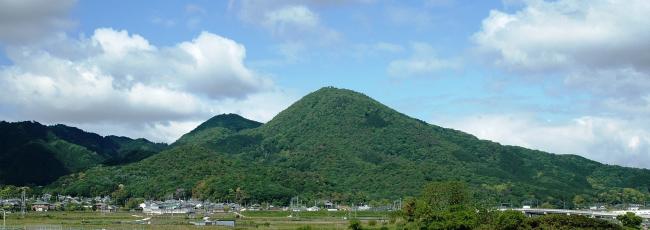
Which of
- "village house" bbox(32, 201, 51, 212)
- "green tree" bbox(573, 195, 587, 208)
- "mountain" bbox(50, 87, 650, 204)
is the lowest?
"green tree" bbox(573, 195, 587, 208)

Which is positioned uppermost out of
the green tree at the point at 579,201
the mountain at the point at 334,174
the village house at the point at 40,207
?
the mountain at the point at 334,174

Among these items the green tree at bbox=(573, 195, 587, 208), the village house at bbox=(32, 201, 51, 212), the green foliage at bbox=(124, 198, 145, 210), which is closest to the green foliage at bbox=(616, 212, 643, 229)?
the green tree at bbox=(573, 195, 587, 208)

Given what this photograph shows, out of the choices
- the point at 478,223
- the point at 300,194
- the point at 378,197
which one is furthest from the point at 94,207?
the point at 478,223

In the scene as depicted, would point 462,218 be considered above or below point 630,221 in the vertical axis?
above

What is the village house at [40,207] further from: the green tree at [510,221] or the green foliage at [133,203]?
the green tree at [510,221]

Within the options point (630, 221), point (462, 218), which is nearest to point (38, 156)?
point (462, 218)

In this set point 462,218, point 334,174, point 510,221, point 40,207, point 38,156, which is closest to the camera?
point 510,221

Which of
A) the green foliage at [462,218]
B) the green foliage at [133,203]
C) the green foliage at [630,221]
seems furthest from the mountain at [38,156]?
the green foliage at [630,221]

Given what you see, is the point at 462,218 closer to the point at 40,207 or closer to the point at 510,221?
the point at 510,221

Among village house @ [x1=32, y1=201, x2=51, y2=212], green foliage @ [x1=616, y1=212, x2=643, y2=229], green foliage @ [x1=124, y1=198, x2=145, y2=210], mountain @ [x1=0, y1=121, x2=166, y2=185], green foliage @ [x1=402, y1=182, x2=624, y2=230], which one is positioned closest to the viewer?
green foliage @ [x1=402, y1=182, x2=624, y2=230]

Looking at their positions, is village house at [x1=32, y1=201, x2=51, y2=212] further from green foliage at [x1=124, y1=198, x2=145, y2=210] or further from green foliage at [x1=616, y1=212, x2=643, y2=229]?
green foliage at [x1=616, y1=212, x2=643, y2=229]

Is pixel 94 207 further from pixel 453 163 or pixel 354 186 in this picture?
pixel 453 163

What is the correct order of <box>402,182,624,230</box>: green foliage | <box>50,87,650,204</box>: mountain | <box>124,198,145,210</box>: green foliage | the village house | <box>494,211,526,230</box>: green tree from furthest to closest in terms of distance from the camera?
<box>50,87,650,204</box>: mountain
<box>124,198,145,210</box>: green foliage
the village house
<box>494,211,526,230</box>: green tree
<box>402,182,624,230</box>: green foliage

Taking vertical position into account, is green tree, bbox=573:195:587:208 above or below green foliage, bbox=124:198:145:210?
below
